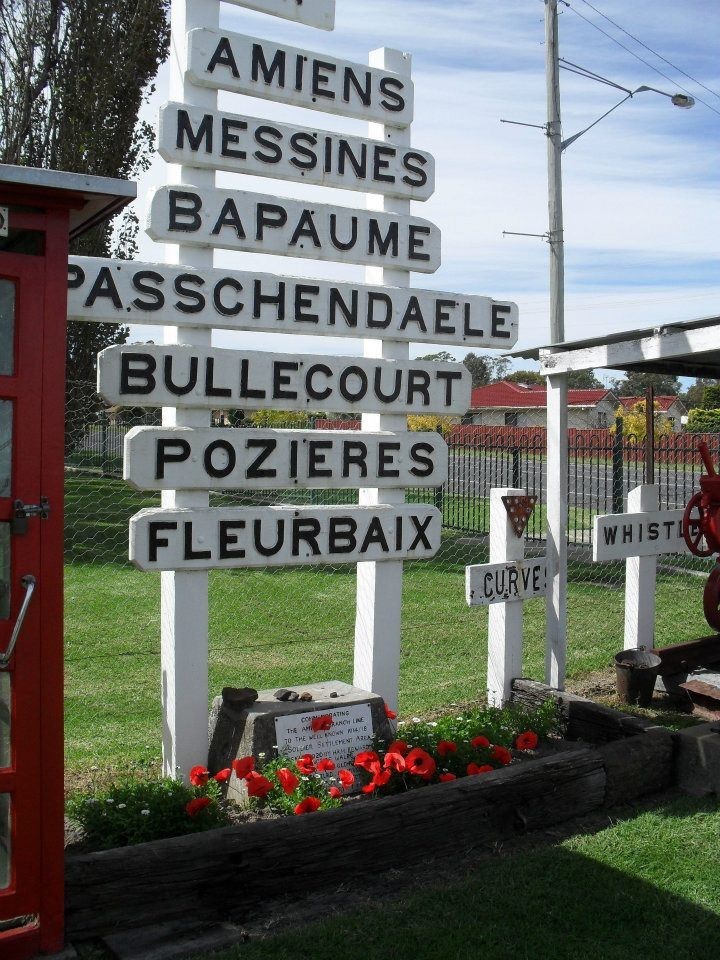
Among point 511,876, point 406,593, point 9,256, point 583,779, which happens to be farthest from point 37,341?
point 406,593

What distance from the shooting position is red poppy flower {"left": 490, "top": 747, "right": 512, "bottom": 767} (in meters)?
4.55

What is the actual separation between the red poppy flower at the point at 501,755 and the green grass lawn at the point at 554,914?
50 centimetres

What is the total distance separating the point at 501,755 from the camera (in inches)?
179

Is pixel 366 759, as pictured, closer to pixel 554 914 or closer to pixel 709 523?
pixel 554 914

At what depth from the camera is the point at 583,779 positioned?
4.47 meters

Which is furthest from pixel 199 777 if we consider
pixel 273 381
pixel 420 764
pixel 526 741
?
pixel 273 381

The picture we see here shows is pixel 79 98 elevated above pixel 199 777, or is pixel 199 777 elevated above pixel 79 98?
pixel 79 98

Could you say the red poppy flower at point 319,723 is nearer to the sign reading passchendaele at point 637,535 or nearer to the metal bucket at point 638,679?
the sign reading passchendaele at point 637,535

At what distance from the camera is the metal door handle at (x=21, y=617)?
292 cm

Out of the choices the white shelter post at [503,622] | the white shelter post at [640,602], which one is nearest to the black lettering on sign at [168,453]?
the white shelter post at [503,622]

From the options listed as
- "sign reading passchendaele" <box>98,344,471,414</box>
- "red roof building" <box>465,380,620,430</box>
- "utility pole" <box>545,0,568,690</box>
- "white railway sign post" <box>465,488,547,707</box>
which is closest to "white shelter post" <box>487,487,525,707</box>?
"white railway sign post" <box>465,488,547,707</box>

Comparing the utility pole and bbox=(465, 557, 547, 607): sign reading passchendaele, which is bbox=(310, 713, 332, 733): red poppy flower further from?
the utility pole

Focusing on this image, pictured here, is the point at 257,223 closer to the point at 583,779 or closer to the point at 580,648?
the point at 583,779

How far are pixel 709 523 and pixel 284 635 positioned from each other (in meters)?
3.77
